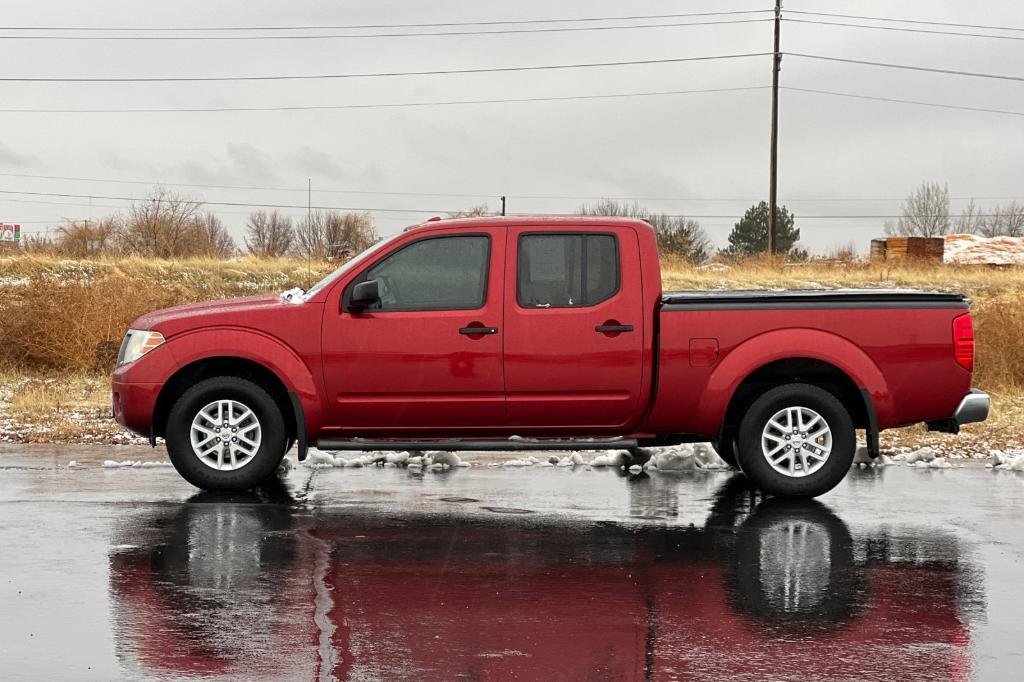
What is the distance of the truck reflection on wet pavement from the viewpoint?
214 inches

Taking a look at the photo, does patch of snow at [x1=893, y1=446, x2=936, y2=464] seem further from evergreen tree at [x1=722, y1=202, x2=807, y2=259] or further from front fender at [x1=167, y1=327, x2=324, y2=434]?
evergreen tree at [x1=722, y1=202, x2=807, y2=259]

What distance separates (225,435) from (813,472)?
431cm

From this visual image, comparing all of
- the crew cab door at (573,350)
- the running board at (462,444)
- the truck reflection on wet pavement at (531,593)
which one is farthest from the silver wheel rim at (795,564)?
the crew cab door at (573,350)

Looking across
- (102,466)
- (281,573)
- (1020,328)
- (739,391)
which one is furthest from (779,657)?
(1020,328)

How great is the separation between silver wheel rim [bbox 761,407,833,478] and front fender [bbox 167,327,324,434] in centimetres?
329

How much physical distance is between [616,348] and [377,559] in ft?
9.53

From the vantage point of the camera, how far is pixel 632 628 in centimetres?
598

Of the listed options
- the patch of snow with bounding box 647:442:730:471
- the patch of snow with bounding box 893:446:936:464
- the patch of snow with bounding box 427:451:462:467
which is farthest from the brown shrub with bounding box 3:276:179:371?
the patch of snow with bounding box 893:446:936:464

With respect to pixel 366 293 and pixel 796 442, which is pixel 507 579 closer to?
pixel 366 293

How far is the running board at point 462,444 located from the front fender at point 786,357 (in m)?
0.68

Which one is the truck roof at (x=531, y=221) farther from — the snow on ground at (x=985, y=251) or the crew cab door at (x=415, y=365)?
the snow on ground at (x=985, y=251)

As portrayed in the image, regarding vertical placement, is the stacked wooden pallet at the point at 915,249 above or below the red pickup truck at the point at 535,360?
above

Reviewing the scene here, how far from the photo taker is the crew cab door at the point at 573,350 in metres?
9.66

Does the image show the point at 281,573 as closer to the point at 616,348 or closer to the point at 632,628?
the point at 632,628
